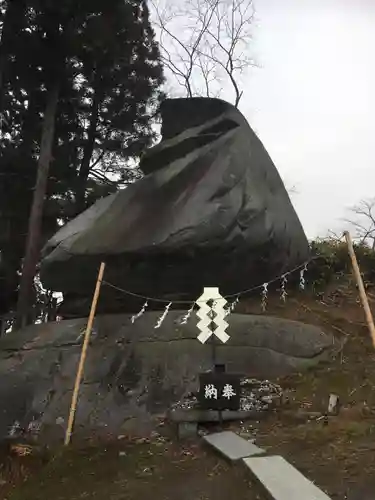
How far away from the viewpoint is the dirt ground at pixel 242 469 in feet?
14.6

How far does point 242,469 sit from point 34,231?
403 inches

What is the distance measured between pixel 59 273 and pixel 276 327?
152 inches

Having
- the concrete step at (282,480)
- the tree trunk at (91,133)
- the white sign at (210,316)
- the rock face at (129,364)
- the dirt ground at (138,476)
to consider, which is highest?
the tree trunk at (91,133)

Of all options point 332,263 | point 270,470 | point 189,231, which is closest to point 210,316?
point 189,231

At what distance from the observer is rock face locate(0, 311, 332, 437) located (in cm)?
727

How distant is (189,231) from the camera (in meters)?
8.77

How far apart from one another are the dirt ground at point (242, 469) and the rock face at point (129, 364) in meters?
0.56

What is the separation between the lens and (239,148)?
1010 centimetres

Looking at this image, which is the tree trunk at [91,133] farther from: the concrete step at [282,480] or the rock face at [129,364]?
the concrete step at [282,480]

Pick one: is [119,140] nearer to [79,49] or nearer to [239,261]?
[79,49]

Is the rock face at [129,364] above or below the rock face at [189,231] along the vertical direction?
below

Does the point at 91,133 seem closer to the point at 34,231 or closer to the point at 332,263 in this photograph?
the point at 34,231

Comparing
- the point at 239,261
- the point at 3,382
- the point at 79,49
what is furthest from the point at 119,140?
the point at 3,382

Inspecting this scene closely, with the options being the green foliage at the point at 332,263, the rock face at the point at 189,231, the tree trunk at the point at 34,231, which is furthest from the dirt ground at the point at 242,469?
the tree trunk at the point at 34,231
